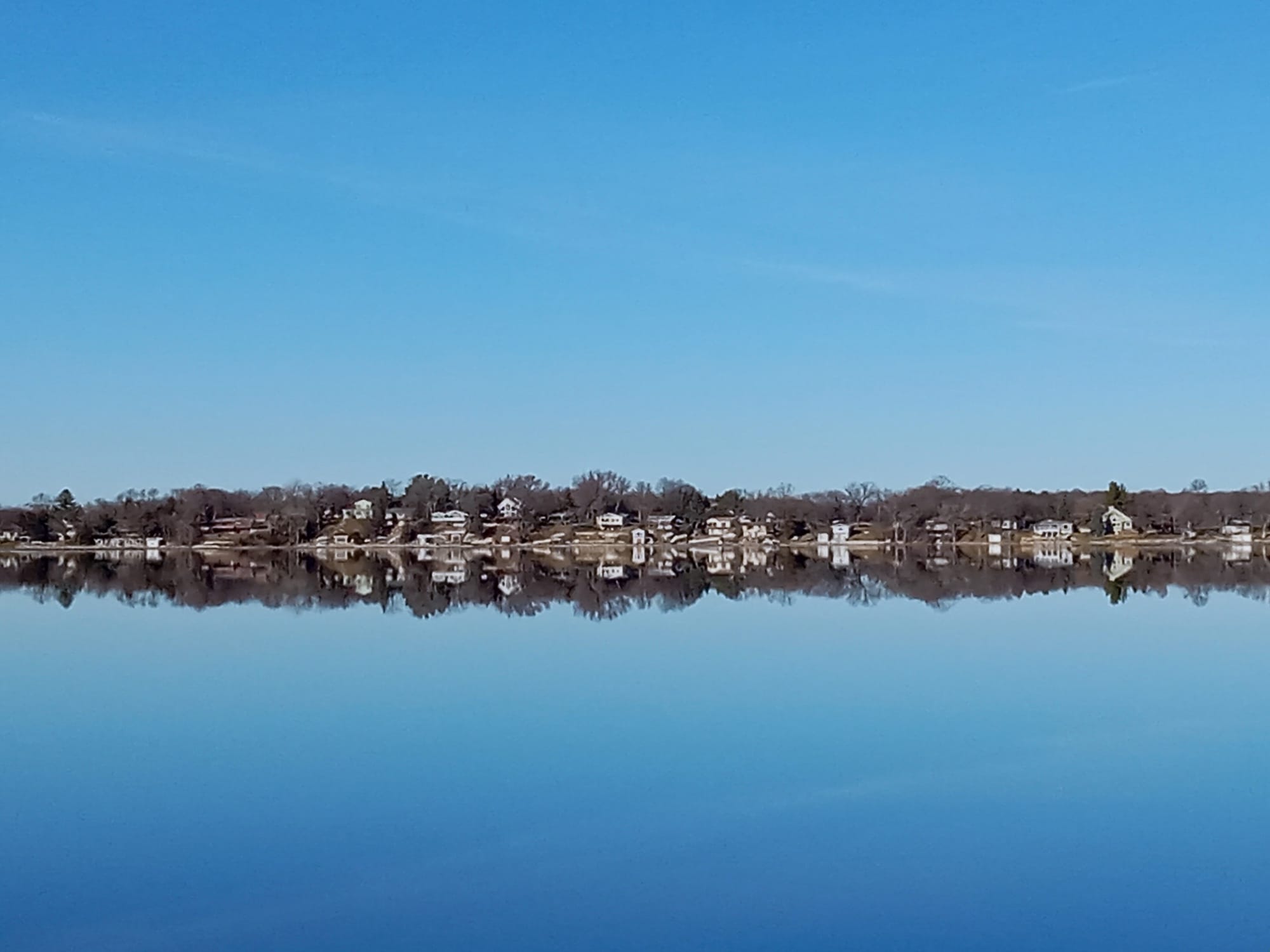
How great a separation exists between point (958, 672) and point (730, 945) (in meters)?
10.4

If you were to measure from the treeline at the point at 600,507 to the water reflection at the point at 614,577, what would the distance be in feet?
61.7

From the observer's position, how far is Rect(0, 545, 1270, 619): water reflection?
103 feet

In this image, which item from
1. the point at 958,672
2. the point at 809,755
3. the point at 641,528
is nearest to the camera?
the point at 809,755

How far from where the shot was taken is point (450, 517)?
93750 millimetres

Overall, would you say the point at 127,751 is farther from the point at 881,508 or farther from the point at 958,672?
the point at 881,508

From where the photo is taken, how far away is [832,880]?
24.2 feet

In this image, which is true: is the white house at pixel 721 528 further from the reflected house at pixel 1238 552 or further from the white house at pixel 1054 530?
the reflected house at pixel 1238 552

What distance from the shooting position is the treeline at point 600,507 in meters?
87.1

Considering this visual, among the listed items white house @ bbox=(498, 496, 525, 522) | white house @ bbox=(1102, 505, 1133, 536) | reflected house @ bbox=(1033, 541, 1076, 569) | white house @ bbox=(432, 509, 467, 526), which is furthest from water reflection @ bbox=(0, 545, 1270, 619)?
white house @ bbox=(498, 496, 525, 522)

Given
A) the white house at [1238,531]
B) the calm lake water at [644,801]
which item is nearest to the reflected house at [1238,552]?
the white house at [1238,531]

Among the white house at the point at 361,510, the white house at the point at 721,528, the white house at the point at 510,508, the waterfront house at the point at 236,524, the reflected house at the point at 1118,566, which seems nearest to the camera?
the reflected house at the point at 1118,566

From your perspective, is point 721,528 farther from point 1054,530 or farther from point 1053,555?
point 1053,555

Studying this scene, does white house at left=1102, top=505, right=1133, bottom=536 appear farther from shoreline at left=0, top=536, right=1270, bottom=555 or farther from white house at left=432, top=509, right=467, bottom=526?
white house at left=432, top=509, right=467, bottom=526

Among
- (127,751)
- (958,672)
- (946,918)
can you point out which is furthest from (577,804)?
(958,672)
